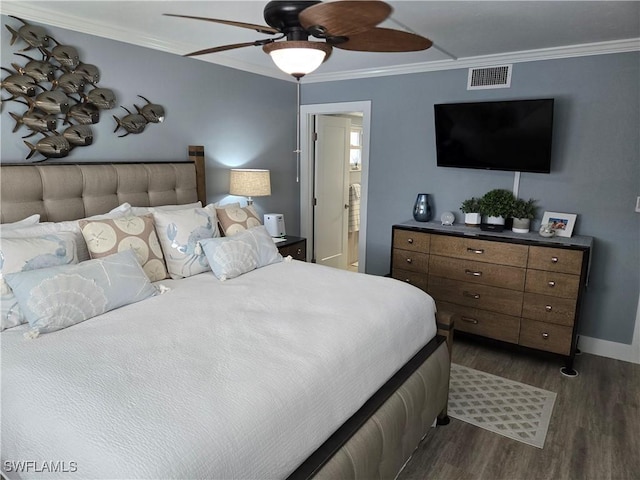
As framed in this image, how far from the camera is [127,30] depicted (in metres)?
3.04

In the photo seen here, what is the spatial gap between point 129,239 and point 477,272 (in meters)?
2.62

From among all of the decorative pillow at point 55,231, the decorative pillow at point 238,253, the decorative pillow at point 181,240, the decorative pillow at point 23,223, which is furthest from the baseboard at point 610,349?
the decorative pillow at point 23,223

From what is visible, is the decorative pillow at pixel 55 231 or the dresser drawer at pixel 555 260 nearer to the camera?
the decorative pillow at pixel 55 231

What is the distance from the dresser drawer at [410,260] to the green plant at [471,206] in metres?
0.59

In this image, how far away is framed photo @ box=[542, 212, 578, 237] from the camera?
3475 mm

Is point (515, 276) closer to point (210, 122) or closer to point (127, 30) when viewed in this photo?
point (210, 122)

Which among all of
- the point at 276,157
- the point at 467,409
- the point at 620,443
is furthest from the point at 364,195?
the point at 620,443

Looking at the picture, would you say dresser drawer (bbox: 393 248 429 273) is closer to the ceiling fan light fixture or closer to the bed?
the bed

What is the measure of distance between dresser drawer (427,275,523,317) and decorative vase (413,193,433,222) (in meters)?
0.65

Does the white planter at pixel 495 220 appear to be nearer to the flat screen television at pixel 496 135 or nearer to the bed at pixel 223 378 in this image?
the flat screen television at pixel 496 135

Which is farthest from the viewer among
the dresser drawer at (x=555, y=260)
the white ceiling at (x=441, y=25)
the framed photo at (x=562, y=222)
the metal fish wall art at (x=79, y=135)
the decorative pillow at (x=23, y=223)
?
the framed photo at (x=562, y=222)

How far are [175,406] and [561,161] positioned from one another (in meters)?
3.46

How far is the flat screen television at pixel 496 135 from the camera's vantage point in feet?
11.1

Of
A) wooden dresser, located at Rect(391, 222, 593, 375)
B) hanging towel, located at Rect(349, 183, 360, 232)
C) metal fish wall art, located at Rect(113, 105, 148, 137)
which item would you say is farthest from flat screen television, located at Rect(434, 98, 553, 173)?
metal fish wall art, located at Rect(113, 105, 148, 137)
